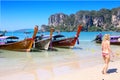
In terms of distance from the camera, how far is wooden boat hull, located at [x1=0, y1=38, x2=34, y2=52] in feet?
79.4

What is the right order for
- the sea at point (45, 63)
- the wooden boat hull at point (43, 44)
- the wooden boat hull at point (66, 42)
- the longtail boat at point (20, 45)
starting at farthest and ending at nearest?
the wooden boat hull at point (66, 42)
the wooden boat hull at point (43, 44)
the longtail boat at point (20, 45)
the sea at point (45, 63)

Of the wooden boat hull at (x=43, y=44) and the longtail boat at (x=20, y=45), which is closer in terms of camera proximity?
the longtail boat at (x=20, y=45)

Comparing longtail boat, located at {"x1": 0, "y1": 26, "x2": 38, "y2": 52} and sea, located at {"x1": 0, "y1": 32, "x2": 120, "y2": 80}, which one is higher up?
longtail boat, located at {"x1": 0, "y1": 26, "x2": 38, "y2": 52}

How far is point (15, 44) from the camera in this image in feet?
81.5

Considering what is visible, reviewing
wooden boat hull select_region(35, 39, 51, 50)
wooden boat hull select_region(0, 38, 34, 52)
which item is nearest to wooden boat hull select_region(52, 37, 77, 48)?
wooden boat hull select_region(35, 39, 51, 50)

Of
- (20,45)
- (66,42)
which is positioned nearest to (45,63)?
(20,45)

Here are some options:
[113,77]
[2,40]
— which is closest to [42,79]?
[113,77]

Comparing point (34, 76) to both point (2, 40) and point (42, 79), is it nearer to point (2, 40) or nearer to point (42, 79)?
point (42, 79)

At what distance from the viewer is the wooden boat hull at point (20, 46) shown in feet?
79.4

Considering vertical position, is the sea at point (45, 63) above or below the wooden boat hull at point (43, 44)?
below

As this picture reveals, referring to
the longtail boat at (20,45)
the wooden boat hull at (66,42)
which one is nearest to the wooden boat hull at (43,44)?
the longtail boat at (20,45)

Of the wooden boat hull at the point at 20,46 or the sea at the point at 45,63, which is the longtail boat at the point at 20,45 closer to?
the wooden boat hull at the point at 20,46

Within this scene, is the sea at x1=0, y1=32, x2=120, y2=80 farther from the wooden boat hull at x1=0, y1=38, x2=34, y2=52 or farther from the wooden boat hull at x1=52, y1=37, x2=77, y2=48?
the wooden boat hull at x1=52, y1=37, x2=77, y2=48

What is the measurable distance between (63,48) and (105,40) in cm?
1752
